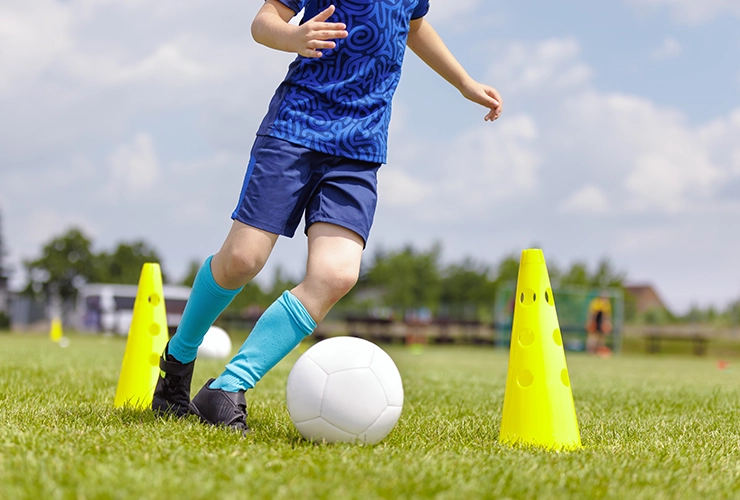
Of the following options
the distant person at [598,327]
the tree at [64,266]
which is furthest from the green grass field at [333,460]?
the tree at [64,266]

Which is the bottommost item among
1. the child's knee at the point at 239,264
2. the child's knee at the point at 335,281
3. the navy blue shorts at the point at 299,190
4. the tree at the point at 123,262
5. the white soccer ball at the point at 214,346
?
the white soccer ball at the point at 214,346

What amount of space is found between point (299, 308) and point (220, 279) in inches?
14.7

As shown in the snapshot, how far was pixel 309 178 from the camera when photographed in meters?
2.75

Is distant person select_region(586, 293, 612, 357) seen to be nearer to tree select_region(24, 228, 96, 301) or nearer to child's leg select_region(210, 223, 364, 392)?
child's leg select_region(210, 223, 364, 392)

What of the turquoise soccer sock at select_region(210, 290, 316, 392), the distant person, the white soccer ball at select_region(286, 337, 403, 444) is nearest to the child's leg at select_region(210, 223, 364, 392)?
the turquoise soccer sock at select_region(210, 290, 316, 392)

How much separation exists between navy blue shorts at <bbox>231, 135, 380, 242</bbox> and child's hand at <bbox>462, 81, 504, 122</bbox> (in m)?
0.86

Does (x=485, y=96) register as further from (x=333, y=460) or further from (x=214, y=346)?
(x=214, y=346)

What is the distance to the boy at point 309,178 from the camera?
269cm

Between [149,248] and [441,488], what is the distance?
254 ft

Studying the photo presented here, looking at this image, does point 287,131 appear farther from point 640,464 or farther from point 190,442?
point 640,464

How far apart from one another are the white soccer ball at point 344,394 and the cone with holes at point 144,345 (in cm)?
139

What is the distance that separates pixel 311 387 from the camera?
2.52m

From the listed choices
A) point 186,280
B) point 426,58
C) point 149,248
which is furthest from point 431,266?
point 426,58

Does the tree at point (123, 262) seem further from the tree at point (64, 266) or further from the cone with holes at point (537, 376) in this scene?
the cone with holes at point (537, 376)
